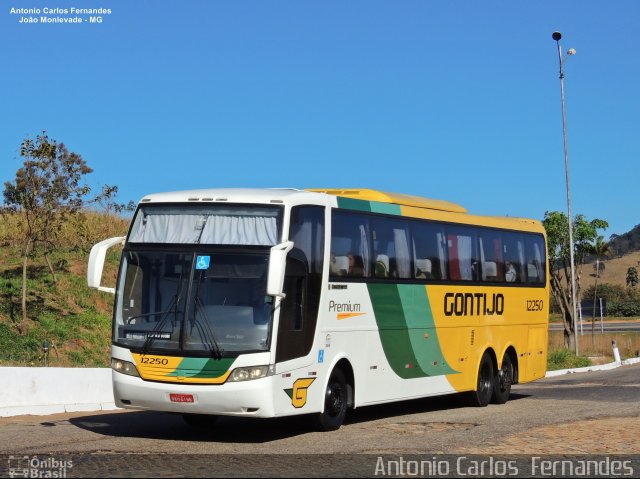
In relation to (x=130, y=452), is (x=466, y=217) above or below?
above

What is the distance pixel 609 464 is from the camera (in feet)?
37.8

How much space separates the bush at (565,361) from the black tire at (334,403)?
24.0 meters

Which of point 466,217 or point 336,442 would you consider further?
point 466,217

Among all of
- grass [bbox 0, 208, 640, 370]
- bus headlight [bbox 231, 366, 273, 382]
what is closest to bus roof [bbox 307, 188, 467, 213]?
bus headlight [bbox 231, 366, 273, 382]

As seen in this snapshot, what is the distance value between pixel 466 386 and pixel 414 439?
583 cm

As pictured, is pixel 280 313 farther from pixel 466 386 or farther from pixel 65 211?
pixel 65 211

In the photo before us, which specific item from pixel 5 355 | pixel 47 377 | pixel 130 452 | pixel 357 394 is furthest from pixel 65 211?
pixel 130 452

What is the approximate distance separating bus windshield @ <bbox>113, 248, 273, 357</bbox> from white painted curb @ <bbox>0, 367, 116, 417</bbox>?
473 centimetres

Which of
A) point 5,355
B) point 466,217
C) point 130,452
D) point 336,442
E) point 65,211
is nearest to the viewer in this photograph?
point 130,452

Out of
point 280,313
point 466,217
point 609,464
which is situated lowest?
point 609,464

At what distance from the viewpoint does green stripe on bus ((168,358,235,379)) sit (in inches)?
534

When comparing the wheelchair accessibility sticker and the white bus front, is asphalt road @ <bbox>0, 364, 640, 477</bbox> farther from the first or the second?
the wheelchair accessibility sticker

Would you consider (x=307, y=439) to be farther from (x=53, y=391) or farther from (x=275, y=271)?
(x=53, y=391)

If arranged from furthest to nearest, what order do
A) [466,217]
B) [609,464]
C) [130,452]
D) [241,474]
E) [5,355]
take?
[5,355] < [466,217] < [130,452] < [609,464] < [241,474]
